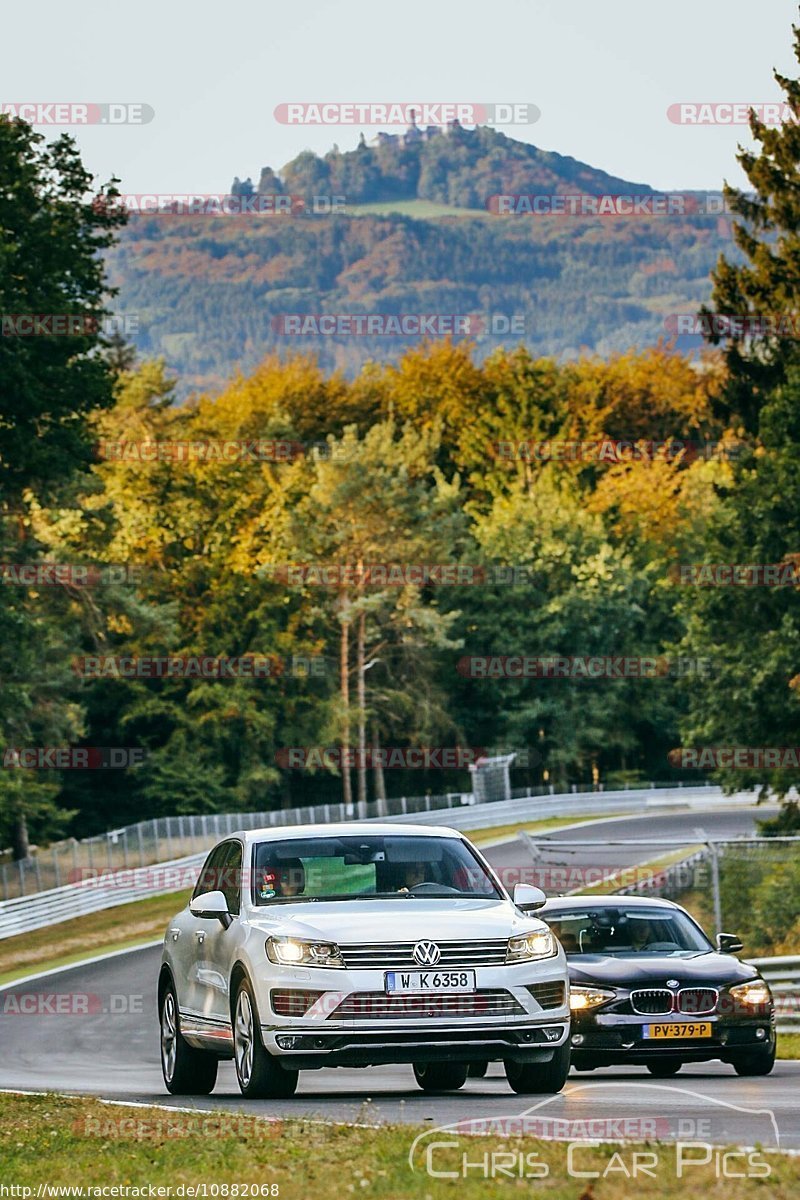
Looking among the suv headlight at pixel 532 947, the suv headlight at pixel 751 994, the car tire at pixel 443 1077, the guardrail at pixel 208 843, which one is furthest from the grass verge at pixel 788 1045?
the guardrail at pixel 208 843

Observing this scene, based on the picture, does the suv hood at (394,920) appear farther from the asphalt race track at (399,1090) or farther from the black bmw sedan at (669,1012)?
the black bmw sedan at (669,1012)

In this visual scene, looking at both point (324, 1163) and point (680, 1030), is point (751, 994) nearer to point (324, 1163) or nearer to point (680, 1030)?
point (680, 1030)

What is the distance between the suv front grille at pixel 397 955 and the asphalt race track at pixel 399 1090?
0.80 meters

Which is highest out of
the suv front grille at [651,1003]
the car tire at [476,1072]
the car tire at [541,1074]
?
the car tire at [541,1074]

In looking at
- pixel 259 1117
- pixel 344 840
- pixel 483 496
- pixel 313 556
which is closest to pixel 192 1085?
pixel 344 840

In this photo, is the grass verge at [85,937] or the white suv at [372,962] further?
the grass verge at [85,937]

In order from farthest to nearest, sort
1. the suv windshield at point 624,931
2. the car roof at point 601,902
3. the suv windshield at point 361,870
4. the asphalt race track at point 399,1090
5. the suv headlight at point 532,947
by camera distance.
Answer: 1. the car roof at point 601,902
2. the suv windshield at point 624,931
3. the suv windshield at point 361,870
4. the suv headlight at point 532,947
5. the asphalt race track at point 399,1090

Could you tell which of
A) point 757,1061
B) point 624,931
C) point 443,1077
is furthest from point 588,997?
point 443,1077

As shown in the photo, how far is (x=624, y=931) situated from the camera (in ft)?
59.0

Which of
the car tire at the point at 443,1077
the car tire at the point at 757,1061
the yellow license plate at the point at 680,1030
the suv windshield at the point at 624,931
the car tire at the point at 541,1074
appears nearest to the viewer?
the car tire at the point at 541,1074

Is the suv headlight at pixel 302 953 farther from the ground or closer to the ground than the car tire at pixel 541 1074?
farther from the ground

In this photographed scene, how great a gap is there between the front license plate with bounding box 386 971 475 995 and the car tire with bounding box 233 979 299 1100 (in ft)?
2.82

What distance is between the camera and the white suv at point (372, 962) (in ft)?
40.5

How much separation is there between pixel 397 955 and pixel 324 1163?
3.11 metres
